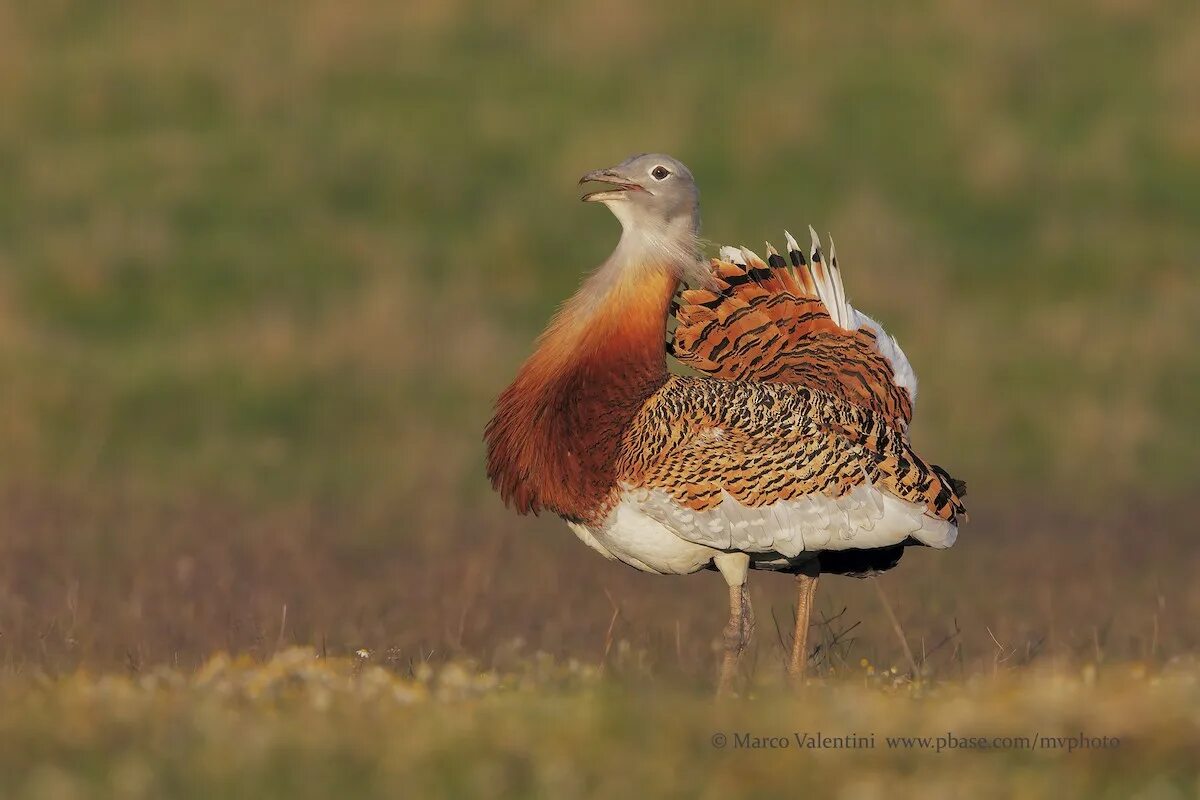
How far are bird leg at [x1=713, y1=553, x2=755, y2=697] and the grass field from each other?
13cm

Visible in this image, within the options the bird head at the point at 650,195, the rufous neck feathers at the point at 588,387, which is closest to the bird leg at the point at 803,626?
Result: the rufous neck feathers at the point at 588,387

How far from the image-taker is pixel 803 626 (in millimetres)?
7223

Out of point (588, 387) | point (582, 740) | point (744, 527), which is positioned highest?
point (588, 387)

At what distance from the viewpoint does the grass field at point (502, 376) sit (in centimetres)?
574

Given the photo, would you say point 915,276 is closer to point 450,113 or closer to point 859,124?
point 859,124

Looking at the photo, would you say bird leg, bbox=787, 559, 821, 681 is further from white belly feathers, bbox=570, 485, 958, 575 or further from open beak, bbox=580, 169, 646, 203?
open beak, bbox=580, 169, 646, 203

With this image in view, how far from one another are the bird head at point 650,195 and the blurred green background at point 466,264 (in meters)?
2.14

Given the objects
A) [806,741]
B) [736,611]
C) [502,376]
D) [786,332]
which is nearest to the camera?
[806,741]

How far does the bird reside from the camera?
22.6ft

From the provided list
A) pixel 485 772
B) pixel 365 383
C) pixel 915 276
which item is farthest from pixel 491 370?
pixel 485 772

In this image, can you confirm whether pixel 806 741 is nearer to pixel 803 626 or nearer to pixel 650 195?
pixel 803 626

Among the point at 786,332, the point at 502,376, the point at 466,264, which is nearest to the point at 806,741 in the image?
the point at 786,332

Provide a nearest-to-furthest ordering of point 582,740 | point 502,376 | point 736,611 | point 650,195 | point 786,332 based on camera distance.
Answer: point 582,740 < point 736,611 < point 650,195 < point 786,332 < point 502,376

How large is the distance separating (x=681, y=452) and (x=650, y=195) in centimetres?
87
